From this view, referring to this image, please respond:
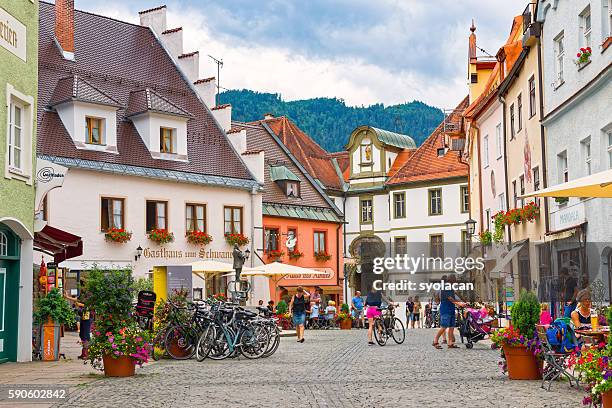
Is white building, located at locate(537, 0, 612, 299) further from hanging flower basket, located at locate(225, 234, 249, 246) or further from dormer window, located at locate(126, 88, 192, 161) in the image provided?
hanging flower basket, located at locate(225, 234, 249, 246)

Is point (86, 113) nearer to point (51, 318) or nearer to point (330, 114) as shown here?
point (51, 318)

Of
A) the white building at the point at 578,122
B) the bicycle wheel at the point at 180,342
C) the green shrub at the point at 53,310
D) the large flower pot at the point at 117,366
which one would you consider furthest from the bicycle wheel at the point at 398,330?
the large flower pot at the point at 117,366

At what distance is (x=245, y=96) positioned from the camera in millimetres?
140875

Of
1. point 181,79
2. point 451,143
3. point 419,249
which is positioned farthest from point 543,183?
point 419,249

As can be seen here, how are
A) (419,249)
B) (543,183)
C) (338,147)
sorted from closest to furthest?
1. (543,183)
2. (419,249)
3. (338,147)

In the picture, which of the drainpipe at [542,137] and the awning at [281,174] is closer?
the drainpipe at [542,137]

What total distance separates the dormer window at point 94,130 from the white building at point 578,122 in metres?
18.0

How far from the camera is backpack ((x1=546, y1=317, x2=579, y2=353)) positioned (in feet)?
42.6

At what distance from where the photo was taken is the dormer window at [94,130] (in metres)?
36.0

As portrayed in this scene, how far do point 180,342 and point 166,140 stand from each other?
66.4 ft

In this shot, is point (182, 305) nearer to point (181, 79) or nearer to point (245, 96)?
point (181, 79)

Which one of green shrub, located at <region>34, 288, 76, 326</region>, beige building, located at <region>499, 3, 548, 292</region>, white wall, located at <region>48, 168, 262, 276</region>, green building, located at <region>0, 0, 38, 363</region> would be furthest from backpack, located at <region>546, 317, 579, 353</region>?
white wall, located at <region>48, 168, 262, 276</region>

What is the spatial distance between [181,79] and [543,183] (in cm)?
2134

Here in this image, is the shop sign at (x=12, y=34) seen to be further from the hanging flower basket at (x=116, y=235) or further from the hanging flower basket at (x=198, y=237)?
the hanging flower basket at (x=198, y=237)
